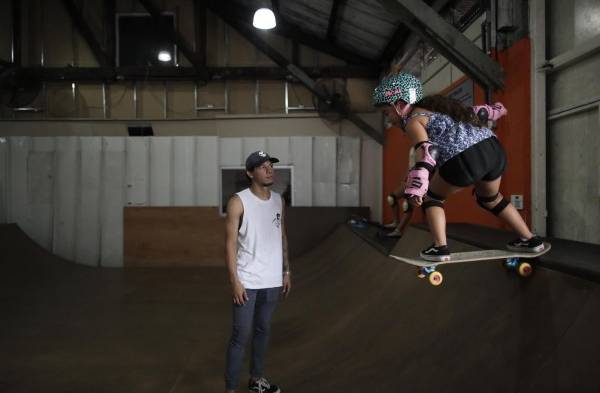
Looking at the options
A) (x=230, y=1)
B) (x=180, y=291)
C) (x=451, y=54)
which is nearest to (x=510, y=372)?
(x=451, y=54)

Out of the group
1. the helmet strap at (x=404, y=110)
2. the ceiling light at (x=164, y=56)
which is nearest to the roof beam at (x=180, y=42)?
the ceiling light at (x=164, y=56)

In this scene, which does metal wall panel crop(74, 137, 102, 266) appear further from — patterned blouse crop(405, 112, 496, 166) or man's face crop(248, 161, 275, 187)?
patterned blouse crop(405, 112, 496, 166)

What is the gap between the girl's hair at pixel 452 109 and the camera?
7.55ft

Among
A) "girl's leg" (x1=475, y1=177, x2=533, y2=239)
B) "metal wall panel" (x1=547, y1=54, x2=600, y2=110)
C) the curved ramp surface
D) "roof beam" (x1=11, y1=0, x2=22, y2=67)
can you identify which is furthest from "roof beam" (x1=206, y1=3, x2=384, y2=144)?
"girl's leg" (x1=475, y1=177, x2=533, y2=239)

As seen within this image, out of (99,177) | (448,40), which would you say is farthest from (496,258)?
(99,177)

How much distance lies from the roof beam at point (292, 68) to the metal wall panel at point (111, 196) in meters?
3.99

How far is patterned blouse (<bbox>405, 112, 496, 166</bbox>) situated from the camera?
2.24 metres

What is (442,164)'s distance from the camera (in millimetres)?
2279

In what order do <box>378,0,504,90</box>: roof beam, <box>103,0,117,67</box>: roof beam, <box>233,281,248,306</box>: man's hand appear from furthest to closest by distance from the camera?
<box>103,0,117,67</box>: roof beam → <box>378,0,504,90</box>: roof beam → <box>233,281,248,306</box>: man's hand

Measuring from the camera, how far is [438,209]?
7.74 feet

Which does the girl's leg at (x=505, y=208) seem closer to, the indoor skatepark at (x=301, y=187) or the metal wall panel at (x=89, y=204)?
the indoor skatepark at (x=301, y=187)

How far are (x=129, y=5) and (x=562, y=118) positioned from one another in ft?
33.8

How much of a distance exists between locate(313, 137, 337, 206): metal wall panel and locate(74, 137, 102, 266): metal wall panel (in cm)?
533

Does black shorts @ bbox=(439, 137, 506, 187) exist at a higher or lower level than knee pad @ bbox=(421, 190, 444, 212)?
higher
